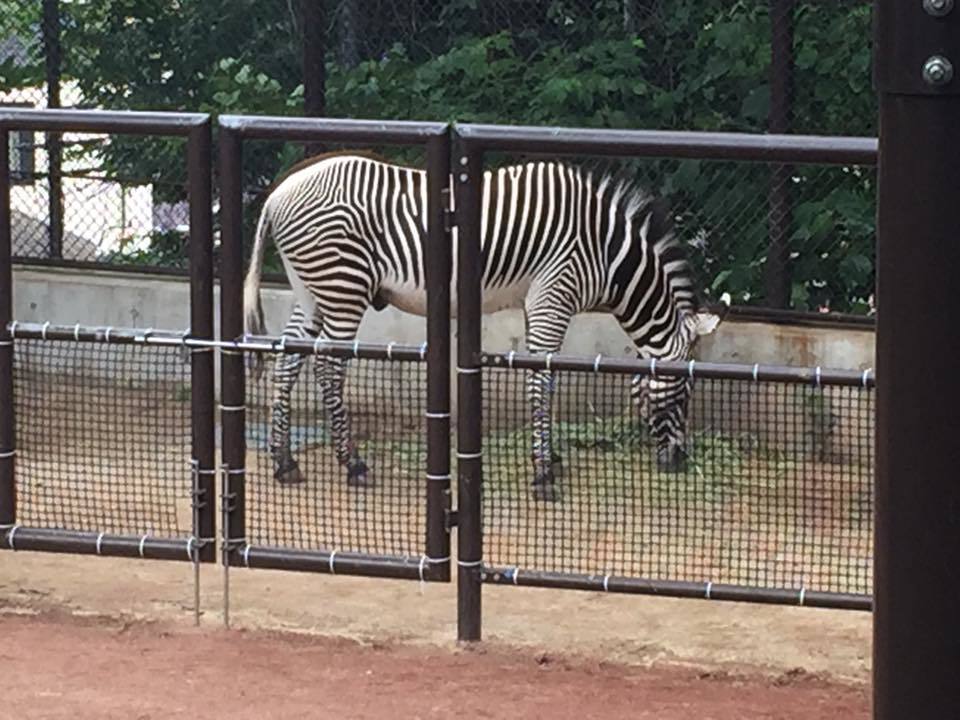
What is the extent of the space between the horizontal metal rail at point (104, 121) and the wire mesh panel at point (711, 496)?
127 cm

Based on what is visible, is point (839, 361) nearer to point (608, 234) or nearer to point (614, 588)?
point (608, 234)

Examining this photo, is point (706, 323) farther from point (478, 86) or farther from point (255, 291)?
point (478, 86)

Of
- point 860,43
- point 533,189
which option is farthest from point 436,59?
point 860,43

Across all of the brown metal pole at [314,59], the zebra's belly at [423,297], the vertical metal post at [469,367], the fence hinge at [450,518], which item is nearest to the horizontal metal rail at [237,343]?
the vertical metal post at [469,367]

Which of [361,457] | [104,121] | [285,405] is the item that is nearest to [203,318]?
[104,121]

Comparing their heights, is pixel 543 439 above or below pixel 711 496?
above

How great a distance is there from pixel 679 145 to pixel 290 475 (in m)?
3.03

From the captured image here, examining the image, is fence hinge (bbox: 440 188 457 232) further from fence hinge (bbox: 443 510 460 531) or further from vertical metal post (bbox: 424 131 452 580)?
fence hinge (bbox: 443 510 460 531)

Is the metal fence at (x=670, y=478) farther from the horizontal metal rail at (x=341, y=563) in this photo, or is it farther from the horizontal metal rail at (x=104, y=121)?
the horizontal metal rail at (x=104, y=121)

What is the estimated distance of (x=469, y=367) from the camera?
5.69 m

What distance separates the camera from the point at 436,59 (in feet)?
33.2

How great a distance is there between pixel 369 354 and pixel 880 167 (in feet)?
11.2

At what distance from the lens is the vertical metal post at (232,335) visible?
232 inches

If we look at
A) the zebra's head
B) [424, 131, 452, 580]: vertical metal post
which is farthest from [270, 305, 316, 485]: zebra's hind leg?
[424, 131, 452, 580]: vertical metal post
